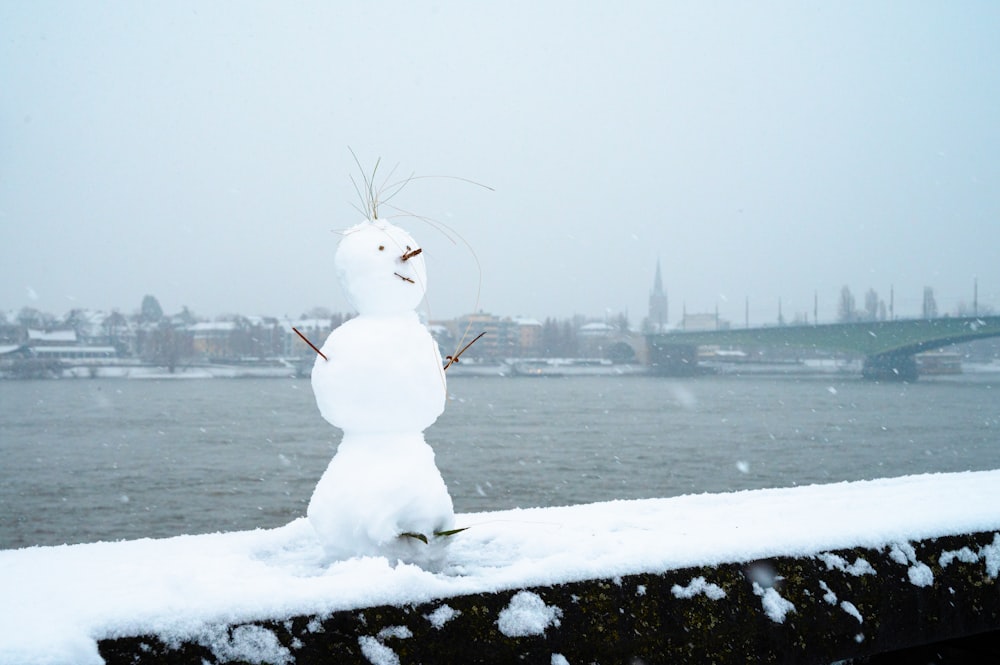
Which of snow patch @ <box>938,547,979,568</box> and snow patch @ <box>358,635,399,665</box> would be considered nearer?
snow patch @ <box>358,635,399,665</box>

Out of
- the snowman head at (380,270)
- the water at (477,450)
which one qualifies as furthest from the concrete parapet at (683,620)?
the water at (477,450)

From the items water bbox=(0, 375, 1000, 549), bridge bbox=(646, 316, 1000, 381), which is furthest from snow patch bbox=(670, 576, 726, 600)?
bridge bbox=(646, 316, 1000, 381)

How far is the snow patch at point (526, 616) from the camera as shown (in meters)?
2.42

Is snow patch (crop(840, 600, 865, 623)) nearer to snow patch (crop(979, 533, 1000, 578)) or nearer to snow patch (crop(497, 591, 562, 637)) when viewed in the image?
snow patch (crop(979, 533, 1000, 578))

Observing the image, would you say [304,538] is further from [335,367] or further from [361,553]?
[335,367]

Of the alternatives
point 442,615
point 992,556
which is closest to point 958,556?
point 992,556

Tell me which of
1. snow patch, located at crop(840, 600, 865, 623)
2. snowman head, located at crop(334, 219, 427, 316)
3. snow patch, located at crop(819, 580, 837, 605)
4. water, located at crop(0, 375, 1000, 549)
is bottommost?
water, located at crop(0, 375, 1000, 549)

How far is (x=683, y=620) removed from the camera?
104 inches

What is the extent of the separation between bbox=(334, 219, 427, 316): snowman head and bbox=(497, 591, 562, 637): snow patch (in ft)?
3.81

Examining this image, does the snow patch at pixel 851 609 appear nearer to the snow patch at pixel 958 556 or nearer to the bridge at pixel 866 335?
the snow patch at pixel 958 556

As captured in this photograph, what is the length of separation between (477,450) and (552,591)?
2721cm

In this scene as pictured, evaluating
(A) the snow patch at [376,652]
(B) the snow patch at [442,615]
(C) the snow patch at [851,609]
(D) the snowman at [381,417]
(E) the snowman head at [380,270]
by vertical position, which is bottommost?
(C) the snow patch at [851,609]

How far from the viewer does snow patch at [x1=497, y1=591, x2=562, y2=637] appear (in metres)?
2.42

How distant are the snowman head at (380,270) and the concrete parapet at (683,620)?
3.74ft
